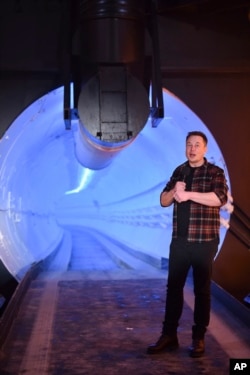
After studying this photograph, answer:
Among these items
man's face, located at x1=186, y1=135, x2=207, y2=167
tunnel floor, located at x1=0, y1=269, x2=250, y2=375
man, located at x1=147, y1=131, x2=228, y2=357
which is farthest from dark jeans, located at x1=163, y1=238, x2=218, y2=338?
man's face, located at x1=186, y1=135, x2=207, y2=167

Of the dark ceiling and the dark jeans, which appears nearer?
the dark jeans

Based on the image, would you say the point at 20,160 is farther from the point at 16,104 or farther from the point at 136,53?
the point at 136,53

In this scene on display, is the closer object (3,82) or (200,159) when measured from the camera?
(200,159)

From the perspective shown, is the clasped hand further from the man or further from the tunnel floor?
the tunnel floor

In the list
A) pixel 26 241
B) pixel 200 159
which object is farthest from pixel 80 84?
pixel 26 241

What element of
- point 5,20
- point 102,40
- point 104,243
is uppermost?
point 5,20

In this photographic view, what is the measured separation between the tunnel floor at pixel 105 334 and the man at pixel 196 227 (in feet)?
0.89

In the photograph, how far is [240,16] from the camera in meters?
6.90

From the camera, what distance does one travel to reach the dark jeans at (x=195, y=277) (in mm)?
3850

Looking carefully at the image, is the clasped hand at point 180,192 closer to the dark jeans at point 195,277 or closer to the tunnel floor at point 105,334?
the dark jeans at point 195,277

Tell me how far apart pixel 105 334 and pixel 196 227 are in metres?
1.39

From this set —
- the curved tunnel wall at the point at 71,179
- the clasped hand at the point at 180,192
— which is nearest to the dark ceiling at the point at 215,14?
the curved tunnel wall at the point at 71,179

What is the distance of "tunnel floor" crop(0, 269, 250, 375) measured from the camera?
3875mm

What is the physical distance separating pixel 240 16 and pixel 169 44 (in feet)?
3.17
